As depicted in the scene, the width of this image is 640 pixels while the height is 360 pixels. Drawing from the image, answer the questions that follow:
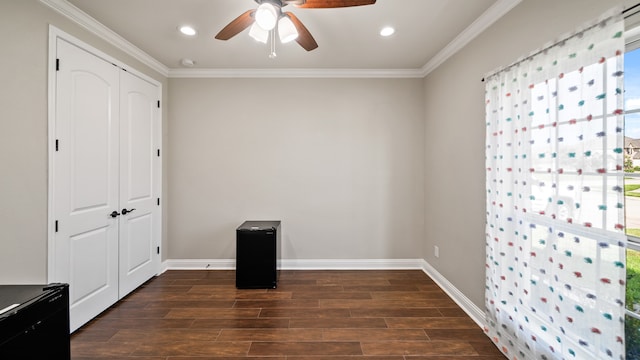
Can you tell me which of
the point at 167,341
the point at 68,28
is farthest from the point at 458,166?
the point at 68,28

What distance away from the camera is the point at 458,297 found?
112 inches

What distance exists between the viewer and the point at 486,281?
2305 mm

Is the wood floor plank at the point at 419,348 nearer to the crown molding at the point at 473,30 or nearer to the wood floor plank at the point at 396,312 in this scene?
the wood floor plank at the point at 396,312

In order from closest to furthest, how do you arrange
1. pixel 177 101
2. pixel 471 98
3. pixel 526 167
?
1. pixel 526 167
2. pixel 471 98
3. pixel 177 101

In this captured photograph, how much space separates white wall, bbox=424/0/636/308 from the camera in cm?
180

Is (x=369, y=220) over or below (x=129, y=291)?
over

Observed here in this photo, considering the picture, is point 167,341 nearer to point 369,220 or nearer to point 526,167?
point 369,220

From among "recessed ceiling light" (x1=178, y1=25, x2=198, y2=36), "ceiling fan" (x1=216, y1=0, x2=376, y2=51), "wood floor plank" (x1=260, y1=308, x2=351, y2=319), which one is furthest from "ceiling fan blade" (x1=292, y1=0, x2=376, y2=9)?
"wood floor plank" (x1=260, y1=308, x2=351, y2=319)

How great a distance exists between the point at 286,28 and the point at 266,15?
0.23 m

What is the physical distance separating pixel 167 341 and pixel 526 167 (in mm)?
3002

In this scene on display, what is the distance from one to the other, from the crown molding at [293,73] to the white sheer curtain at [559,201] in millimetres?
1682

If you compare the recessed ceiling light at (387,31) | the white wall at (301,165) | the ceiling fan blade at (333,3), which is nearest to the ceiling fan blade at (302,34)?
the ceiling fan blade at (333,3)

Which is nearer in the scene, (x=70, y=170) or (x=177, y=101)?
(x=70, y=170)

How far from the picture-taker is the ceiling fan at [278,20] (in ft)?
5.74
